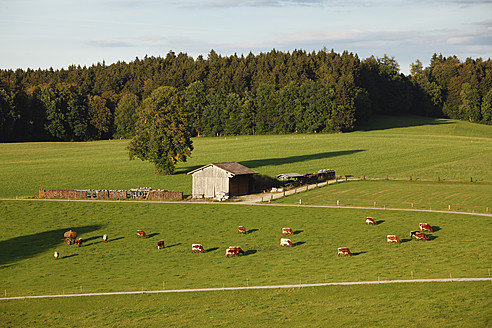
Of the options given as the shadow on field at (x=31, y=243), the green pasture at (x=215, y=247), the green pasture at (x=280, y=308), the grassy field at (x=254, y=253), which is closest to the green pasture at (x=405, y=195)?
the grassy field at (x=254, y=253)

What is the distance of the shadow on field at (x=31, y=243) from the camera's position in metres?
52.9

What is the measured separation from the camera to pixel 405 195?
241 feet

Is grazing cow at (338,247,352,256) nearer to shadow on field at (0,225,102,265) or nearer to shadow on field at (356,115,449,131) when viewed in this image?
shadow on field at (0,225,102,265)

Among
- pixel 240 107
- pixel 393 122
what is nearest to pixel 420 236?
pixel 240 107

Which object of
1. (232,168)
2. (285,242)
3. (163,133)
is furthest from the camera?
(163,133)

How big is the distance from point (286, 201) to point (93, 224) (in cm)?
2298

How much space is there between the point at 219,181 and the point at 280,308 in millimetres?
42805

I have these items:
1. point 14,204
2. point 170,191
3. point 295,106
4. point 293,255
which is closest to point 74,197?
point 14,204

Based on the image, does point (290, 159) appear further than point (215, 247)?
Yes

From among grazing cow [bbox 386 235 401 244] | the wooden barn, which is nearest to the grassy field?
grazing cow [bbox 386 235 401 244]

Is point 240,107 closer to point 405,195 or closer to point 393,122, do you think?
point 393,122

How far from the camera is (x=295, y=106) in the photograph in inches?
6772

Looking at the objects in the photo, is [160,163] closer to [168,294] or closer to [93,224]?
[93,224]

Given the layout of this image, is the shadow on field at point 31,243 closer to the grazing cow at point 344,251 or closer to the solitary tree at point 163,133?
the grazing cow at point 344,251
